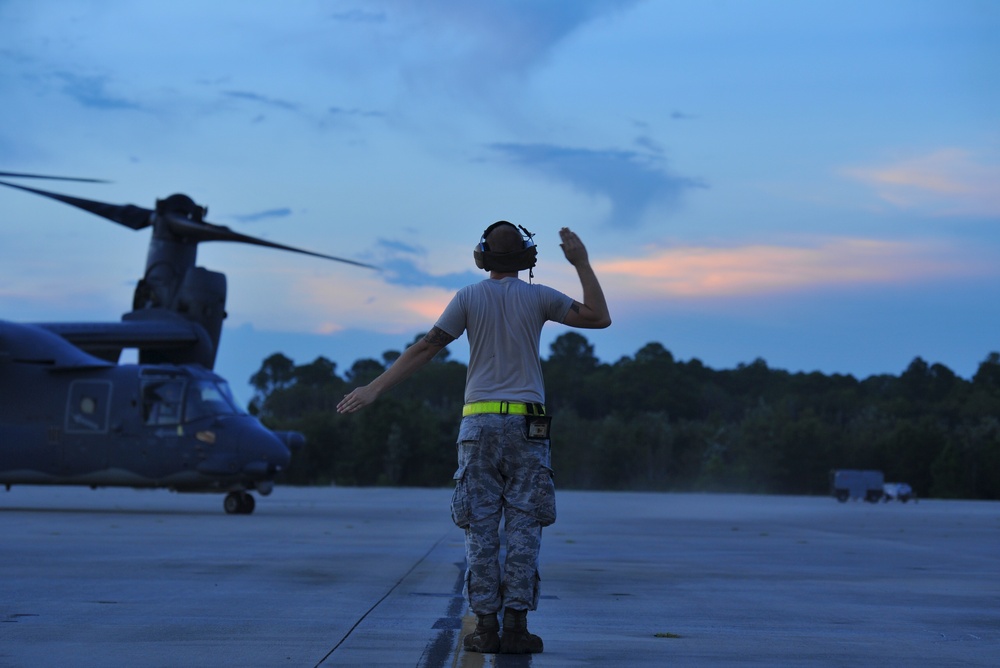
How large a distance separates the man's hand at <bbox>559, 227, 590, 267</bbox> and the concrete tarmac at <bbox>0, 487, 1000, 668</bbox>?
6.18 ft

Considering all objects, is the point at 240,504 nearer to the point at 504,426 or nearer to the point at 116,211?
the point at 116,211

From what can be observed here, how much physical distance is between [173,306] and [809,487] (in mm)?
61074

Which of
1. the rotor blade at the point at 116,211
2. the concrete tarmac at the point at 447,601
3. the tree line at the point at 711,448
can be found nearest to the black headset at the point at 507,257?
the concrete tarmac at the point at 447,601

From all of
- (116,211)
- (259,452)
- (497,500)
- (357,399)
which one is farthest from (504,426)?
(116,211)

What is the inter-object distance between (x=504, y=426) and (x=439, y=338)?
0.57 m

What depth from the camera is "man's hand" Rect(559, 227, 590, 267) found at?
652 centimetres

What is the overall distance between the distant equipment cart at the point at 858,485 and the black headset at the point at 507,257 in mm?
49210

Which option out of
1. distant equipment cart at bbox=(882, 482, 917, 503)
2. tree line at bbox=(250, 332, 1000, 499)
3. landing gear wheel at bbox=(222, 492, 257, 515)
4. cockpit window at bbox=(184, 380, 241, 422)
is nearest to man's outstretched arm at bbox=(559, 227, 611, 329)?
cockpit window at bbox=(184, 380, 241, 422)

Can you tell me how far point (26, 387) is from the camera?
24.5 metres

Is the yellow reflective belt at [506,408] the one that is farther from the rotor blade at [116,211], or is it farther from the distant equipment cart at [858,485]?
the distant equipment cart at [858,485]

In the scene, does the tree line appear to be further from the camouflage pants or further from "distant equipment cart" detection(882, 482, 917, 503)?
the camouflage pants

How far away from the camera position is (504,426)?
21.3 feet

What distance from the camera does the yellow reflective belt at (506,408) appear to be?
6.49 metres

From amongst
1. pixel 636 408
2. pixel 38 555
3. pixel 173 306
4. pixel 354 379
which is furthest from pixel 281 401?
pixel 38 555
